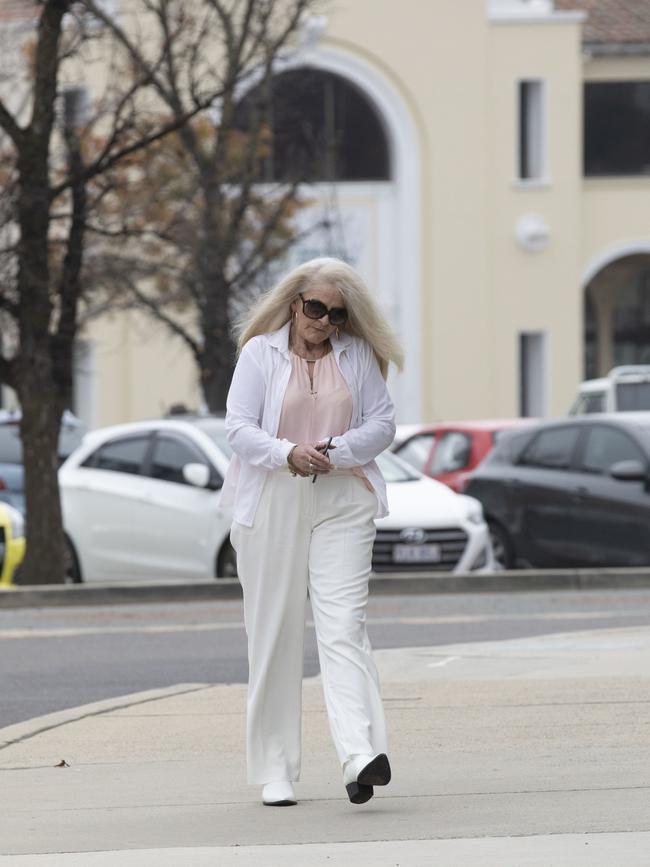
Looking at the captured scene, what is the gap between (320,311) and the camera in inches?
266

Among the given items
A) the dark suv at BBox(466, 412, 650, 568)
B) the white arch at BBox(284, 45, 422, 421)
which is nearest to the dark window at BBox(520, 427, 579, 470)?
the dark suv at BBox(466, 412, 650, 568)

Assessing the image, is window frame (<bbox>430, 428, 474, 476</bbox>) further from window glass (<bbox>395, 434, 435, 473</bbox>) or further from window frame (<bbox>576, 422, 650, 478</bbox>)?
window frame (<bbox>576, 422, 650, 478</bbox>)

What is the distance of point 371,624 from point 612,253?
27.2 meters

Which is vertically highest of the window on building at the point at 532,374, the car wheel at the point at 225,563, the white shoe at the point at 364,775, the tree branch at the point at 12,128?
the tree branch at the point at 12,128

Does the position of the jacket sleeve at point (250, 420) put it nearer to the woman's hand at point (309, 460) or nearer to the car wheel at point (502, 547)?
the woman's hand at point (309, 460)

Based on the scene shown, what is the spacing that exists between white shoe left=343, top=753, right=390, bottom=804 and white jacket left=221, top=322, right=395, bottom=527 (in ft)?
2.79

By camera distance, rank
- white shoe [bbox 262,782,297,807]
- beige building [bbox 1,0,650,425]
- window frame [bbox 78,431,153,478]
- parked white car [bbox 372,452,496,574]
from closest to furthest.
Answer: white shoe [bbox 262,782,297,807]
parked white car [bbox 372,452,496,574]
window frame [bbox 78,431,153,478]
beige building [bbox 1,0,650,425]

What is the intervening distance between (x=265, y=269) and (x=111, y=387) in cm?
1243

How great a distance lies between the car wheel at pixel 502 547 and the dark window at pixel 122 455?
3031 millimetres

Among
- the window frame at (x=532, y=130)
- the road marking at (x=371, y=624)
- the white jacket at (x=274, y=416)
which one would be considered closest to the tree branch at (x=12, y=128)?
the road marking at (x=371, y=624)

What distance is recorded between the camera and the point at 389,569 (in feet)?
53.8

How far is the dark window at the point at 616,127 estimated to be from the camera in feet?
132

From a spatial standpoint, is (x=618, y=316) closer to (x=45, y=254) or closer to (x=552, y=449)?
(x=552, y=449)

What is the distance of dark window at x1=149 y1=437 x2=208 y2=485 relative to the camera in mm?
17062
